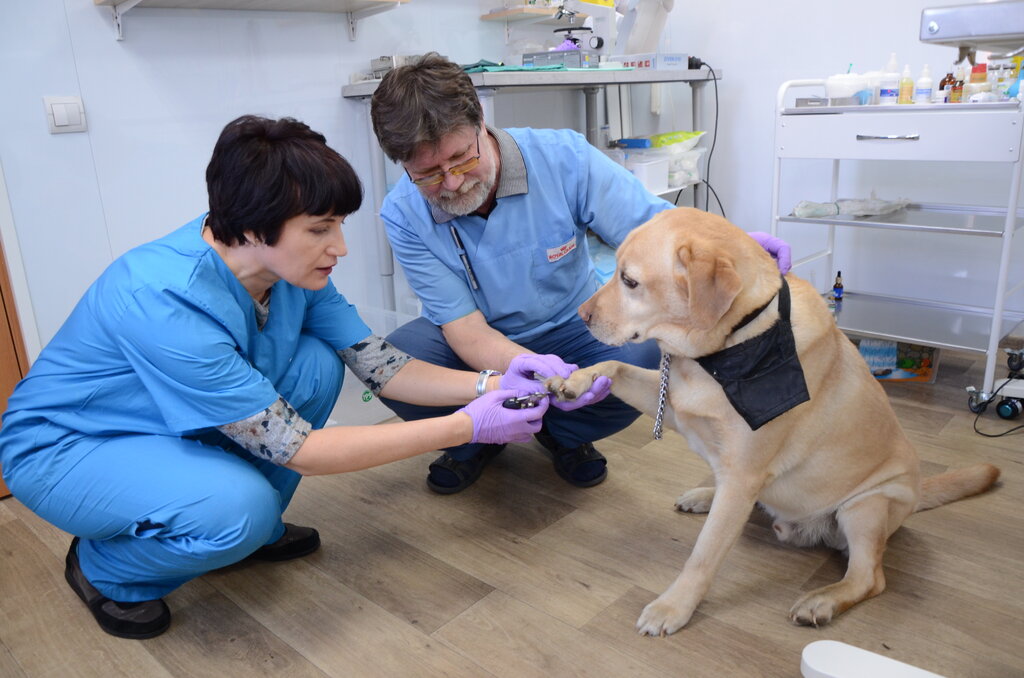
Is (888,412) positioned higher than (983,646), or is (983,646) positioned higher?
(888,412)

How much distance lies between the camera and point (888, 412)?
1.49 metres

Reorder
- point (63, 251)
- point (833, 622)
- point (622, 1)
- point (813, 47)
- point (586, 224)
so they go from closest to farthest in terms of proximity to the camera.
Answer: point (833, 622) → point (586, 224) → point (63, 251) → point (813, 47) → point (622, 1)

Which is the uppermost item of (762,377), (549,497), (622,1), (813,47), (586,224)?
(622,1)

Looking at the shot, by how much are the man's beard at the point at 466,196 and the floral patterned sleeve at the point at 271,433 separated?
22.7 inches

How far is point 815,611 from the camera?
4.45 ft

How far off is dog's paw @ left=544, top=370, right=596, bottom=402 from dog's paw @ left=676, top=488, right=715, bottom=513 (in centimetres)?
47

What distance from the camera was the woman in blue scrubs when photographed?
4.10ft

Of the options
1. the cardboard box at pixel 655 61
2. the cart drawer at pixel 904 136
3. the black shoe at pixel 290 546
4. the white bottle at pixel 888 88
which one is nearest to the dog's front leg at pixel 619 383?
the black shoe at pixel 290 546

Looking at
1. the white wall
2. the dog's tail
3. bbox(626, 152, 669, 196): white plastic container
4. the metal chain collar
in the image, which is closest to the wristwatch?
the metal chain collar

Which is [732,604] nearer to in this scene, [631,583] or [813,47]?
[631,583]

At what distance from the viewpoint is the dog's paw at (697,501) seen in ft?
5.75

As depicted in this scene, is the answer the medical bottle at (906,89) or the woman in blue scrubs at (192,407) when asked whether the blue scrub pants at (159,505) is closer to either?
the woman in blue scrubs at (192,407)

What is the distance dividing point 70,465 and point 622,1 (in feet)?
9.25

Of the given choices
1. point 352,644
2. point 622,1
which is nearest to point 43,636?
point 352,644
